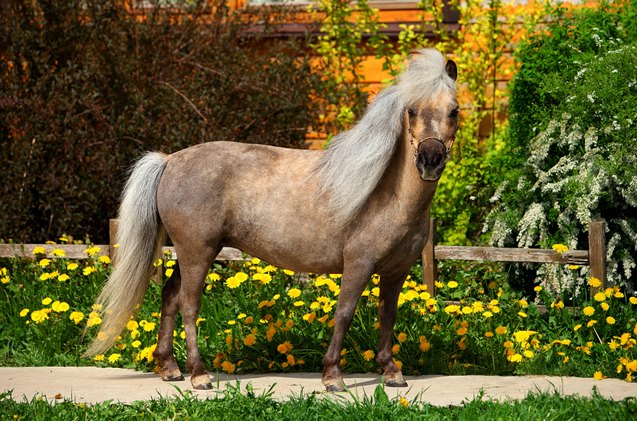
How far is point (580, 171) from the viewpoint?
8242 mm

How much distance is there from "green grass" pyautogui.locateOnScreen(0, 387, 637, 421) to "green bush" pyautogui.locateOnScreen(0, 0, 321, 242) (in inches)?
164

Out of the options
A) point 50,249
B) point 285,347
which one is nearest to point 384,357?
point 285,347

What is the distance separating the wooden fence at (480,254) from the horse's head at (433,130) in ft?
6.54

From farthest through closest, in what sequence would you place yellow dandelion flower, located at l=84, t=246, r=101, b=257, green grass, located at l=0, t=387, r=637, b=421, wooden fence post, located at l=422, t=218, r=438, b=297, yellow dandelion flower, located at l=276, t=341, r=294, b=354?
yellow dandelion flower, located at l=84, t=246, r=101, b=257
wooden fence post, located at l=422, t=218, r=438, b=297
yellow dandelion flower, located at l=276, t=341, r=294, b=354
green grass, located at l=0, t=387, r=637, b=421

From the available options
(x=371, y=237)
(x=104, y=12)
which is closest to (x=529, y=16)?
(x=104, y=12)

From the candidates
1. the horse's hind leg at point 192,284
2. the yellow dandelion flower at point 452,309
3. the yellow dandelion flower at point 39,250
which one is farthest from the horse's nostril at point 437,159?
the yellow dandelion flower at point 39,250

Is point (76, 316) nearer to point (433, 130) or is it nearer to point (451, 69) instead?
point (433, 130)

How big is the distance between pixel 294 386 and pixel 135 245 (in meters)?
1.39

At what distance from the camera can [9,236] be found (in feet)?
32.0

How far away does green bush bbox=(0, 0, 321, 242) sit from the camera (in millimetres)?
9727

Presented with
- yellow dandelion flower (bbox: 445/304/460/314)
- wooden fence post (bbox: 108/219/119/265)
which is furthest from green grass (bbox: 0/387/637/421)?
wooden fence post (bbox: 108/219/119/265)

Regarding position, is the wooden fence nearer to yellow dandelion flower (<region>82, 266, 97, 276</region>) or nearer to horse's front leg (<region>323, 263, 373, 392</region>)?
yellow dandelion flower (<region>82, 266, 97, 276</region>)

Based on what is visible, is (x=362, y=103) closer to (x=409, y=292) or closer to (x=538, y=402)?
(x=409, y=292)

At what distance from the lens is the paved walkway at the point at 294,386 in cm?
601
